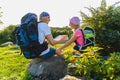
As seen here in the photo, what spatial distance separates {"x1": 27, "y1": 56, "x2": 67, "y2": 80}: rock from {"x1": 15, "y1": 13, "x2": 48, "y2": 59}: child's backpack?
288 millimetres

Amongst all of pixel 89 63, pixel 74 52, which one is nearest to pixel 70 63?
pixel 74 52

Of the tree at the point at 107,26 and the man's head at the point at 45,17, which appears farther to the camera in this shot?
the tree at the point at 107,26

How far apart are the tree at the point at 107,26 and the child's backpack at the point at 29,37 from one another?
139 inches

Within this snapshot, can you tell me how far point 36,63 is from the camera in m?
9.80

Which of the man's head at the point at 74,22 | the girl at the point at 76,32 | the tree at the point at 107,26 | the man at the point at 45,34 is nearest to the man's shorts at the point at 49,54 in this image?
the man at the point at 45,34

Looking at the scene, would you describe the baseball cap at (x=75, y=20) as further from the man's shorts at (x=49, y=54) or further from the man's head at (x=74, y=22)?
the man's shorts at (x=49, y=54)

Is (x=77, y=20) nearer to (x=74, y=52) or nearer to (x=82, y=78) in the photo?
(x=74, y=52)

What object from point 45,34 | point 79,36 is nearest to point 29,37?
point 45,34

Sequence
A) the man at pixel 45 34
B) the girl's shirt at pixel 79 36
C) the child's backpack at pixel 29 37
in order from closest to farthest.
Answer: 1. the child's backpack at pixel 29 37
2. the man at pixel 45 34
3. the girl's shirt at pixel 79 36

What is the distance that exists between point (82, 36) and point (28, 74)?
1705mm

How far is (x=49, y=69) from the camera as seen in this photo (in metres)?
9.45

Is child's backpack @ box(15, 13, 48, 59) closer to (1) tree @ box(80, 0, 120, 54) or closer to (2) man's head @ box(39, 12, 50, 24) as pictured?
(2) man's head @ box(39, 12, 50, 24)

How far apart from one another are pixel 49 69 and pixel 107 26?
406 cm

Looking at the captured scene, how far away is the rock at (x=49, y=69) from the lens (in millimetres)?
9445
